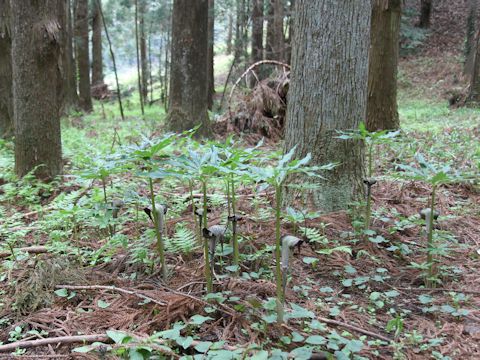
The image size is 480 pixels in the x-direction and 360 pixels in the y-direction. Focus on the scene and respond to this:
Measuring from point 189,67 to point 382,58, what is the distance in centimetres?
317

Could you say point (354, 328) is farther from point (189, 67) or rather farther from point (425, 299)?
point (189, 67)

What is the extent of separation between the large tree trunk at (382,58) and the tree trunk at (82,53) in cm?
1110

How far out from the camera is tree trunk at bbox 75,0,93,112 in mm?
14789

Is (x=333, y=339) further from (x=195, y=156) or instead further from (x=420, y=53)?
(x=420, y=53)

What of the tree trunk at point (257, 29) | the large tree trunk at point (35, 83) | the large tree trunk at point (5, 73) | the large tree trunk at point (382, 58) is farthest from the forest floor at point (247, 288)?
the tree trunk at point (257, 29)

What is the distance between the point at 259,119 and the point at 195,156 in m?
5.76

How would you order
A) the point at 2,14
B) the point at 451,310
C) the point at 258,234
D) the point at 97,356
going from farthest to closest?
1. the point at 2,14
2. the point at 258,234
3. the point at 451,310
4. the point at 97,356

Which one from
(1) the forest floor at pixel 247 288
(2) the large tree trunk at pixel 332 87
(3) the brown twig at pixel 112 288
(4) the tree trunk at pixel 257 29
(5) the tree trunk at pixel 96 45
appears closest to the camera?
(1) the forest floor at pixel 247 288

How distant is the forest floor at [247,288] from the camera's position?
6.38ft

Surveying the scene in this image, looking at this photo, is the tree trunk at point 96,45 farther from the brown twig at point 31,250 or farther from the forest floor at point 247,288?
the forest floor at point 247,288

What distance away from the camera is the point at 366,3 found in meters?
3.32

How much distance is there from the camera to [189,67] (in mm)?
7281

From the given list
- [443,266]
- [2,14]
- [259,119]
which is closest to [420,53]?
[259,119]

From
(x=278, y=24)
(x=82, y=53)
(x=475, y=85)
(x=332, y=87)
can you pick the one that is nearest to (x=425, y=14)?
(x=278, y=24)
